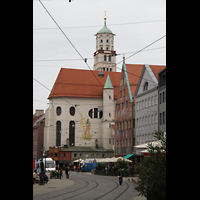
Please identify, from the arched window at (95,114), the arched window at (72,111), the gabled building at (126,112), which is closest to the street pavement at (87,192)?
the gabled building at (126,112)

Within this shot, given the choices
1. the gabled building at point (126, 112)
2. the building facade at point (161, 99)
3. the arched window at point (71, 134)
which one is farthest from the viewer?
the arched window at point (71, 134)

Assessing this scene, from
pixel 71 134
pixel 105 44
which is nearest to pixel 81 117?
pixel 71 134

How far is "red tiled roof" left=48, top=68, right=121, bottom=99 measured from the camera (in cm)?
8569

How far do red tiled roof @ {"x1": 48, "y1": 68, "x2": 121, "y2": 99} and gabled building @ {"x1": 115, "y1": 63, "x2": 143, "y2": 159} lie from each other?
71.9 feet

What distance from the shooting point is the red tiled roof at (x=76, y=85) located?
85688 mm

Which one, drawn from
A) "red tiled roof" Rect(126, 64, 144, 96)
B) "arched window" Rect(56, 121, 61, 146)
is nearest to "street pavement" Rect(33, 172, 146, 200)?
"red tiled roof" Rect(126, 64, 144, 96)

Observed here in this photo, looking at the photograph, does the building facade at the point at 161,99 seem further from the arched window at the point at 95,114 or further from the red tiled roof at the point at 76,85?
the red tiled roof at the point at 76,85

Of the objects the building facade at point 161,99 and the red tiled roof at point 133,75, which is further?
the red tiled roof at point 133,75

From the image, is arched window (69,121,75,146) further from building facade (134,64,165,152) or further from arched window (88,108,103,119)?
building facade (134,64,165,152)

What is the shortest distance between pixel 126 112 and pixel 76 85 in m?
28.4

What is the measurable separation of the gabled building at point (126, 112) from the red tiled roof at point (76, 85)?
2190 cm
